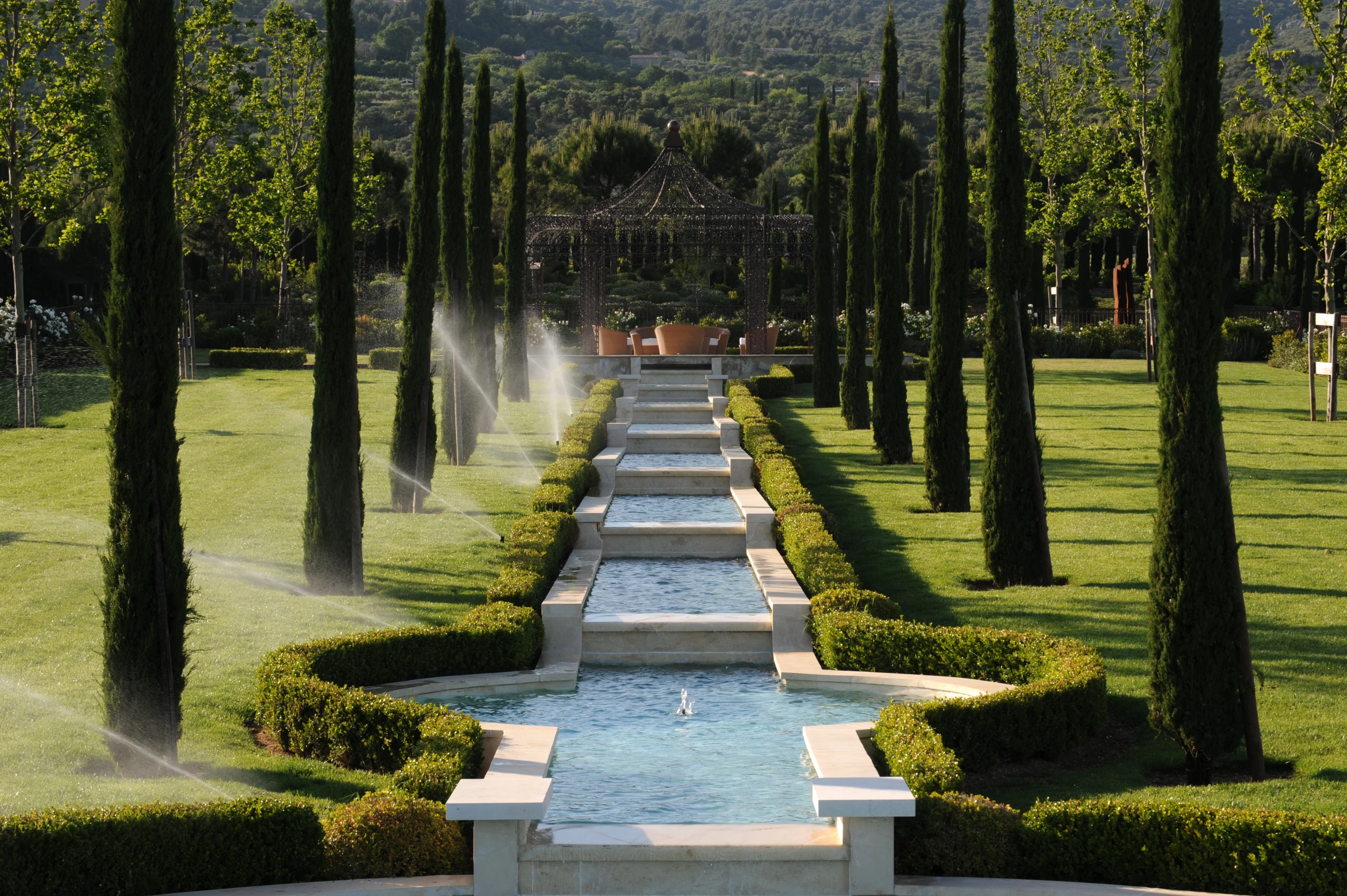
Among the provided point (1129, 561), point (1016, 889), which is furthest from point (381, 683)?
point (1129, 561)

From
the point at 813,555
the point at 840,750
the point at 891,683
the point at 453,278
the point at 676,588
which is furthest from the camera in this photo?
the point at 453,278

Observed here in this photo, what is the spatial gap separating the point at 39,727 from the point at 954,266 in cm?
1096

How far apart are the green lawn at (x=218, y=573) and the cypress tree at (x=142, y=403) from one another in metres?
0.48

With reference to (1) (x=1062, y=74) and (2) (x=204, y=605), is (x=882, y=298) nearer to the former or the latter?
(2) (x=204, y=605)

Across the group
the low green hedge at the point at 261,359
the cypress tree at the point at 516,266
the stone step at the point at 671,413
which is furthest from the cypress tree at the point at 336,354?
the low green hedge at the point at 261,359

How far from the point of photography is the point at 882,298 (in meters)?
19.9

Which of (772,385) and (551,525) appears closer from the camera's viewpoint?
(551,525)

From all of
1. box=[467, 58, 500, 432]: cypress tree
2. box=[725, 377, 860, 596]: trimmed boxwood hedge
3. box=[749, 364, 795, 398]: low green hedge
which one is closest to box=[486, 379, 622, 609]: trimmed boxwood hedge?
box=[467, 58, 500, 432]: cypress tree

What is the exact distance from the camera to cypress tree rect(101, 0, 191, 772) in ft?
23.2

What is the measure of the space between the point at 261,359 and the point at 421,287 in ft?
68.0

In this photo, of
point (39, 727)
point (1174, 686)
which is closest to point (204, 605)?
point (39, 727)

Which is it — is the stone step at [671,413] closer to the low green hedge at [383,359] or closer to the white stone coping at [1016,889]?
the low green hedge at [383,359]

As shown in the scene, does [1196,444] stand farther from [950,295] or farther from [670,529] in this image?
[950,295]

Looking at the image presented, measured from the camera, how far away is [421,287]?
15.2m
